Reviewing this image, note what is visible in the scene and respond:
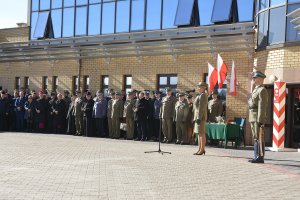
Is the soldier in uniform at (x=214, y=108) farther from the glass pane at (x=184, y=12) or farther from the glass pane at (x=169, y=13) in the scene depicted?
the glass pane at (x=169, y=13)

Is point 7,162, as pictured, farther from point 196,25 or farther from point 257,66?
point 196,25

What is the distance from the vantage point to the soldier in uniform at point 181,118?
1722 centimetres

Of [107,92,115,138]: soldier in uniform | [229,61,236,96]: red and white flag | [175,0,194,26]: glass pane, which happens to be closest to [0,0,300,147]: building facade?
[175,0,194,26]: glass pane

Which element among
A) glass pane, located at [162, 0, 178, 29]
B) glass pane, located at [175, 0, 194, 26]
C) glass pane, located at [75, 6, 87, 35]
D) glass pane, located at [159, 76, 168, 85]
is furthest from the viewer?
glass pane, located at [75, 6, 87, 35]

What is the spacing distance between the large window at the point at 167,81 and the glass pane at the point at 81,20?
5605 mm

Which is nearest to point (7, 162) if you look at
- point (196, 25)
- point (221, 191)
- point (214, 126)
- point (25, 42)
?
point (221, 191)

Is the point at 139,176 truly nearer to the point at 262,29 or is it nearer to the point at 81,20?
the point at 262,29

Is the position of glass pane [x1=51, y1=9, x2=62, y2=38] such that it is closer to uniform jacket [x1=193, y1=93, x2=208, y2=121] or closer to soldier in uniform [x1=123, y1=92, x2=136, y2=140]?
soldier in uniform [x1=123, y1=92, x2=136, y2=140]

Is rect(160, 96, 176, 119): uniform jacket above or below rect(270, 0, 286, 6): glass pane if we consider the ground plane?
below

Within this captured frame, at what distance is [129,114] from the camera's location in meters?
19.0

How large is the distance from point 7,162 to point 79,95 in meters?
10.6

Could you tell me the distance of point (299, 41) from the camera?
16250mm

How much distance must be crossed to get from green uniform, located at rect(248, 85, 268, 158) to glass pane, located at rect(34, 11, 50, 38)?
55.5 feet

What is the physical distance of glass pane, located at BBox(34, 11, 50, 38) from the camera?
1037 inches
